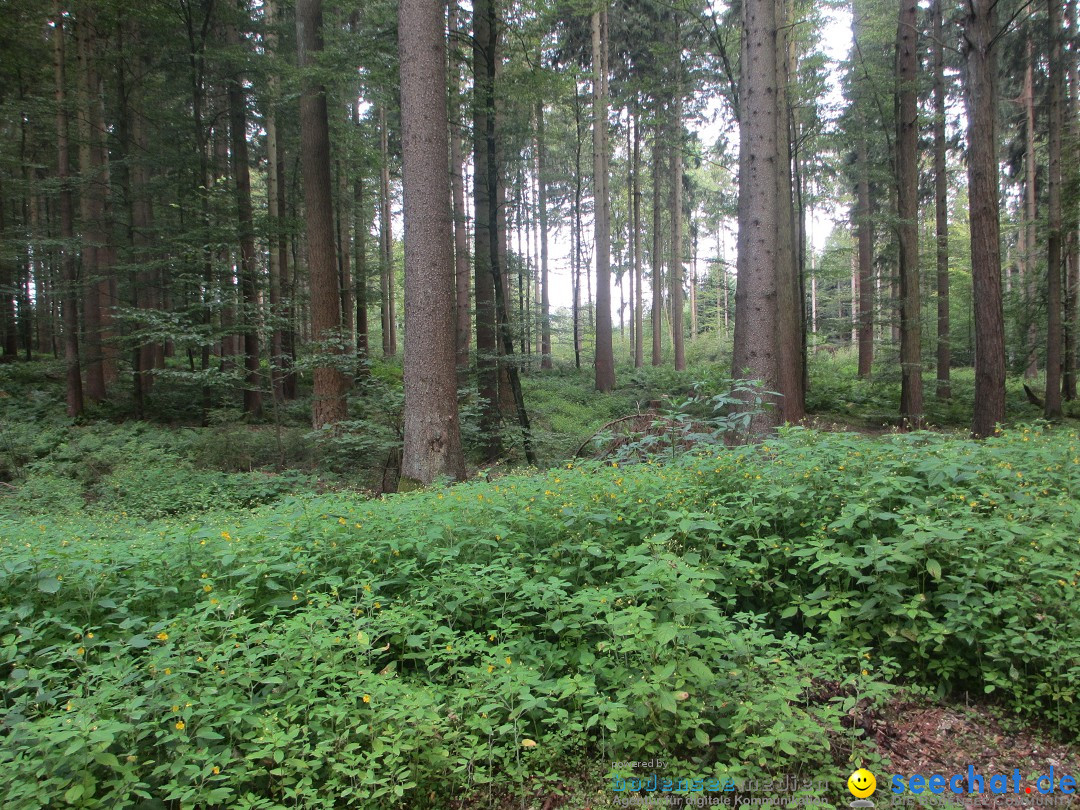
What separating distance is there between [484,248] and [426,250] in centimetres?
482

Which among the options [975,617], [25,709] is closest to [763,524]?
[975,617]

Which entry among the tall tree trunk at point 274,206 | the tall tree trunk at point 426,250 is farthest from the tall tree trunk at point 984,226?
the tall tree trunk at point 274,206

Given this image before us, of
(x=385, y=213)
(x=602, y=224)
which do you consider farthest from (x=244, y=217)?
(x=602, y=224)

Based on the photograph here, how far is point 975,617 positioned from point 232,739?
12.5 feet

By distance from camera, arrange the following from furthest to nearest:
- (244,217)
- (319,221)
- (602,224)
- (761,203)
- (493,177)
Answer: (602,224)
(244,217)
(493,177)
(319,221)
(761,203)

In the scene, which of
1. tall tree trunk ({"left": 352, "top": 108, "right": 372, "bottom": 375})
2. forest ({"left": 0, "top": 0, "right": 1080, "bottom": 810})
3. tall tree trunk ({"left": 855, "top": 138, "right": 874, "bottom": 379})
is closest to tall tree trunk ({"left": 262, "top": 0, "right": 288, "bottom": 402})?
forest ({"left": 0, "top": 0, "right": 1080, "bottom": 810})

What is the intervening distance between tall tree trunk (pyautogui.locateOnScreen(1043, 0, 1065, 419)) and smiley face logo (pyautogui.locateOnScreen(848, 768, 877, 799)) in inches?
589

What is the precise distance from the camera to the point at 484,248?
40.3ft

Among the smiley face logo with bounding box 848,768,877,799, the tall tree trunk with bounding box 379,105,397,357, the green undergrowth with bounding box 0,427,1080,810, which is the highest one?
the tall tree trunk with bounding box 379,105,397,357

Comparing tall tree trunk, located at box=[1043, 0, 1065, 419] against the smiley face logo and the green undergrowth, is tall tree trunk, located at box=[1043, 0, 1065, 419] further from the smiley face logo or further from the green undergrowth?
the smiley face logo

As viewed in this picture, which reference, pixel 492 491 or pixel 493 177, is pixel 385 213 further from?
pixel 492 491

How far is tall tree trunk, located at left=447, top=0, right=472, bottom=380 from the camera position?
12.1 m

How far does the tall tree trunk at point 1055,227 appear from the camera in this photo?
13.5 meters

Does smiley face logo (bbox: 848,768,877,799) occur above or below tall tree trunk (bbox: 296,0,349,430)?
below
